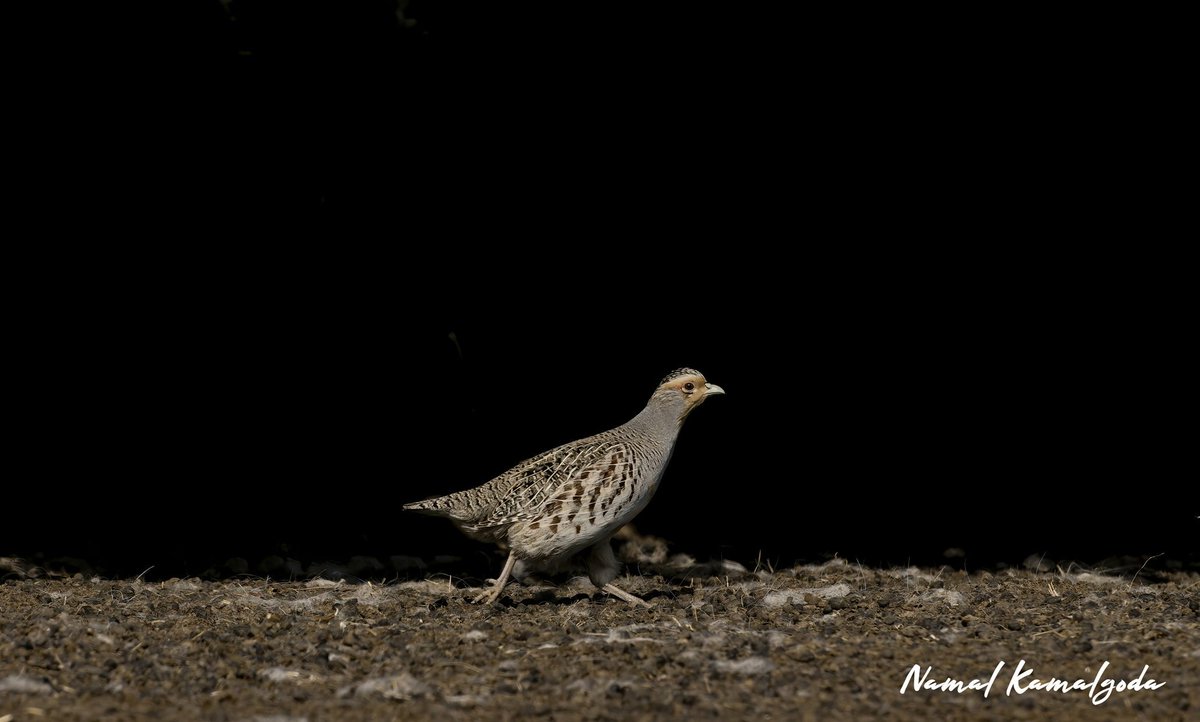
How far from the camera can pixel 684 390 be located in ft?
28.9

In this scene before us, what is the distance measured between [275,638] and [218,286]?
12.0ft

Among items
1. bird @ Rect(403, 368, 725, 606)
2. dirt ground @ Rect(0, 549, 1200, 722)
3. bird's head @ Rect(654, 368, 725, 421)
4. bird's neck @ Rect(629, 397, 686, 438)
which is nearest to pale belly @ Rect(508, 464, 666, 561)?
bird @ Rect(403, 368, 725, 606)

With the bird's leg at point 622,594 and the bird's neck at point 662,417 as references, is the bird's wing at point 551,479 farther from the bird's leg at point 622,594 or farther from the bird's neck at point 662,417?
the bird's leg at point 622,594

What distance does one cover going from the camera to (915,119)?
33.0 ft

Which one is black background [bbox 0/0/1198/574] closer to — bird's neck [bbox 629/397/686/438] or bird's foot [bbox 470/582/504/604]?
bird's neck [bbox 629/397/686/438]

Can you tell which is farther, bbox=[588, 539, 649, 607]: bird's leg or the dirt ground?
bbox=[588, 539, 649, 607]: bird's leg

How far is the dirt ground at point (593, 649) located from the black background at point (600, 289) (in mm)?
1562

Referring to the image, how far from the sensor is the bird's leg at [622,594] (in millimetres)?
7930

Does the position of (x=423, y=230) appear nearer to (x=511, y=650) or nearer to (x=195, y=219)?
(x=195, y=219)

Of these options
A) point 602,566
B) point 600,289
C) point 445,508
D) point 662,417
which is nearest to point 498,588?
point 445,508
